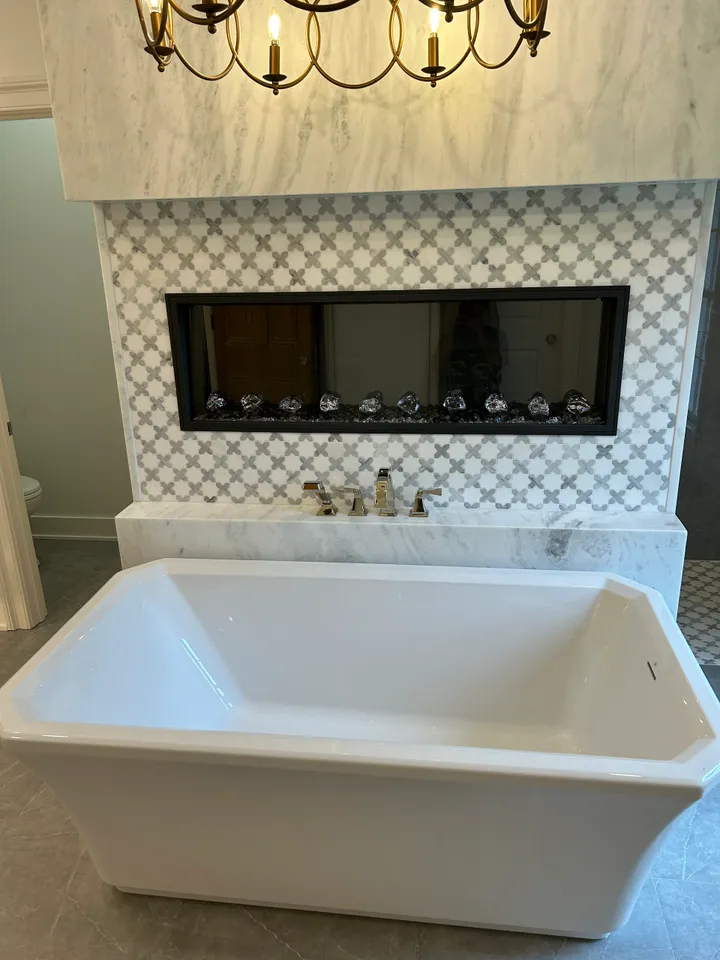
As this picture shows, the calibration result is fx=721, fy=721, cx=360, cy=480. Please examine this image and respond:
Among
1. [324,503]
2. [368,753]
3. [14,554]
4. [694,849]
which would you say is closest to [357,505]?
[324,503]

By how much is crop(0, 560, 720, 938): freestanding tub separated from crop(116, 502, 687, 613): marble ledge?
0.09 metres

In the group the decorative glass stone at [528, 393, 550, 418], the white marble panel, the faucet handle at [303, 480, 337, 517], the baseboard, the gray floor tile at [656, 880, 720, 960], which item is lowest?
the gray floor tile at [656, 880, 720, 960]

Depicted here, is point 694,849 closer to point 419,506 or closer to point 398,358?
point 419,506

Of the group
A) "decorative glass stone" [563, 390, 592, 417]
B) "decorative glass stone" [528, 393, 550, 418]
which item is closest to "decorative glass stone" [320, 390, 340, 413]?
"decorative glass stone" [528, 393, 550, 418]

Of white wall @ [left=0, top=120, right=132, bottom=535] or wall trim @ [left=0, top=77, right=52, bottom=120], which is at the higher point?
wall trim @ [left=0, top=77, right=52, bottom=120]

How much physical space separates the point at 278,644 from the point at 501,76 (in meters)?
1.79

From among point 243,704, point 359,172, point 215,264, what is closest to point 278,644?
point 243,704

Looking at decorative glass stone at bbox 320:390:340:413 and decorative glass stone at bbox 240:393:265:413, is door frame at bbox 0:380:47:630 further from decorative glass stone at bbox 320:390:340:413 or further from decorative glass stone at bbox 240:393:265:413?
decorative glass stone at bbox 320:390:340:413

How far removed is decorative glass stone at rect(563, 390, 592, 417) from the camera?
231cm

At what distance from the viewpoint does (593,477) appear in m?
2.34

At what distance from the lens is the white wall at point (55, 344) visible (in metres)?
3.50

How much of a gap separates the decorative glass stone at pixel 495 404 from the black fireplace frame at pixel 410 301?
0.25ft

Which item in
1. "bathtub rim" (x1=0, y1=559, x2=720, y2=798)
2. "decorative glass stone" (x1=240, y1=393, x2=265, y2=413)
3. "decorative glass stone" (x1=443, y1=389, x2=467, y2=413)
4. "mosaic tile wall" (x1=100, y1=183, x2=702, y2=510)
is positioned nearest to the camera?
"bathtub rim" (x1=0, y1=559, x2=720, y2=798)

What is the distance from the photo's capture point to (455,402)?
2.38 meters
